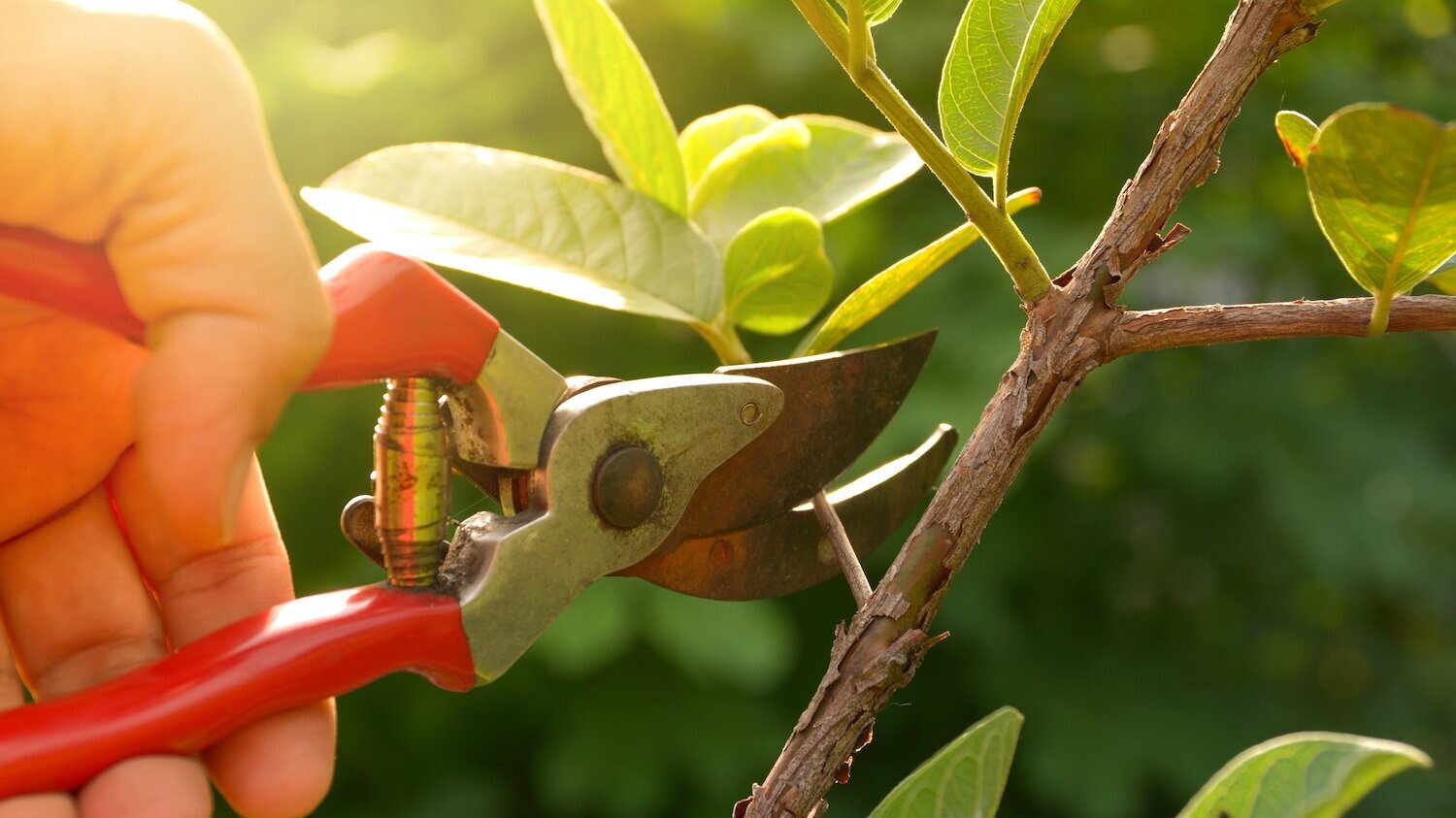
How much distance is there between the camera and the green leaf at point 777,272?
0.67m

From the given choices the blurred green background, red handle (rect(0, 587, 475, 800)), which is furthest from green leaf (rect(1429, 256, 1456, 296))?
the blurred green background

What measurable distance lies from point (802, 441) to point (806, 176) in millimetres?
187

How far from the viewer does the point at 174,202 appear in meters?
0.44

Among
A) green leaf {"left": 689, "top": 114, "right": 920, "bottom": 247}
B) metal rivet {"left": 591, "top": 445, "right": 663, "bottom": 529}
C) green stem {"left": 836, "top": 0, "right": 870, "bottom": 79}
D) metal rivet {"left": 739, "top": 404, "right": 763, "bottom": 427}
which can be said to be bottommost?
metal rivet {"left": 591, "top": 445, "right": 663, "bottom": 529}

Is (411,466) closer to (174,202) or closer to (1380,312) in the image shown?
(174,202)

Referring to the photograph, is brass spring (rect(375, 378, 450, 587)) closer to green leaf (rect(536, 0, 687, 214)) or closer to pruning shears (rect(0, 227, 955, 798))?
pruning shears (rect(0, 227, 955, 798))

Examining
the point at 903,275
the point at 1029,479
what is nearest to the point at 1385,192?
the point at 903,275

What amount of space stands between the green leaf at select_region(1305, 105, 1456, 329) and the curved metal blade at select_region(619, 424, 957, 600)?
270 mm

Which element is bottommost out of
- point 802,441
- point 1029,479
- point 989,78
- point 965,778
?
point 1029,479

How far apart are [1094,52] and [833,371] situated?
1955 mm

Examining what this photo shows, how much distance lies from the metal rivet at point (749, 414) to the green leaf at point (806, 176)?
0.47 ft

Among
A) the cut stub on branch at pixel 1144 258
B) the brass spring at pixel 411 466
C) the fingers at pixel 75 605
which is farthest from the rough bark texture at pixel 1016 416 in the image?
the fingers at pixel 75 605

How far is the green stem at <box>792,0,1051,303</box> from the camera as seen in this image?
57 centimetres

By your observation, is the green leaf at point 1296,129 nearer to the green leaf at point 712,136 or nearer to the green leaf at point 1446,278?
the green leaf at point 1446,278
